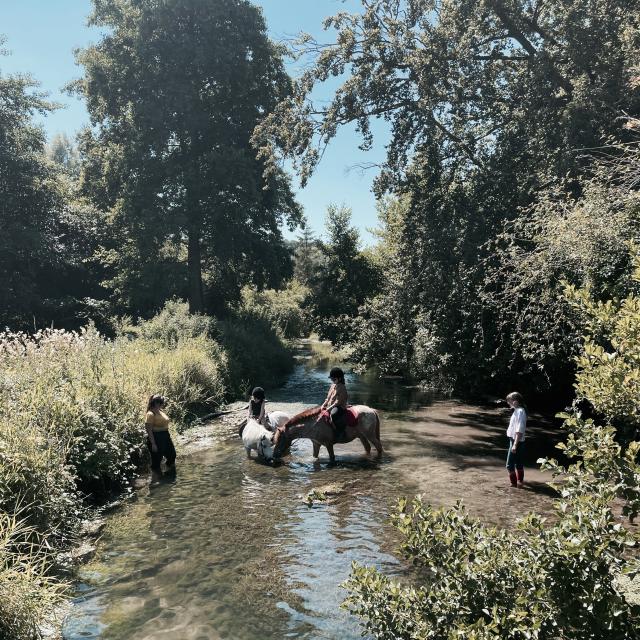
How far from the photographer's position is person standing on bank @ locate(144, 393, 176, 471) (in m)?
11.4

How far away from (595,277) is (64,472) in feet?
35.5

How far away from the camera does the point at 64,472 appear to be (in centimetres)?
806

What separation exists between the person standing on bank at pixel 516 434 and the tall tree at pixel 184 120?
76.8 feet

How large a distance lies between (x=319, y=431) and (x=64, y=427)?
19.9ft

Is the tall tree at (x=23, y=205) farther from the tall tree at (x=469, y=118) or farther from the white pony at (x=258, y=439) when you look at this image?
the white pony at (x=258, y=439)

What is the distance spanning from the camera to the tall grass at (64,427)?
616 centimetres

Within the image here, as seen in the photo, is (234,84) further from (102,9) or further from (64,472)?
(64,472)

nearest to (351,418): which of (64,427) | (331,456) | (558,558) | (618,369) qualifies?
(331,456)

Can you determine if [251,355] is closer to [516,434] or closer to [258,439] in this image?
[258,439]

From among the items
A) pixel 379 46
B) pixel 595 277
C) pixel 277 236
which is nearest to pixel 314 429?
pixel 595 277

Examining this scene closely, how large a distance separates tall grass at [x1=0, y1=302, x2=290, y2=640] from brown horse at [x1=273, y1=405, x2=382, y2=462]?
3.37 m

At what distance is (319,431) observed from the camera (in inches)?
516

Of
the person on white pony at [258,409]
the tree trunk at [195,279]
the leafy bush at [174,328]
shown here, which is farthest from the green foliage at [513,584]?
the tree trunk at [195,279]

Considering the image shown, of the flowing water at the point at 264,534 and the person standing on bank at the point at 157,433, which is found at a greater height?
the person standing on bank at the point at 157,433
